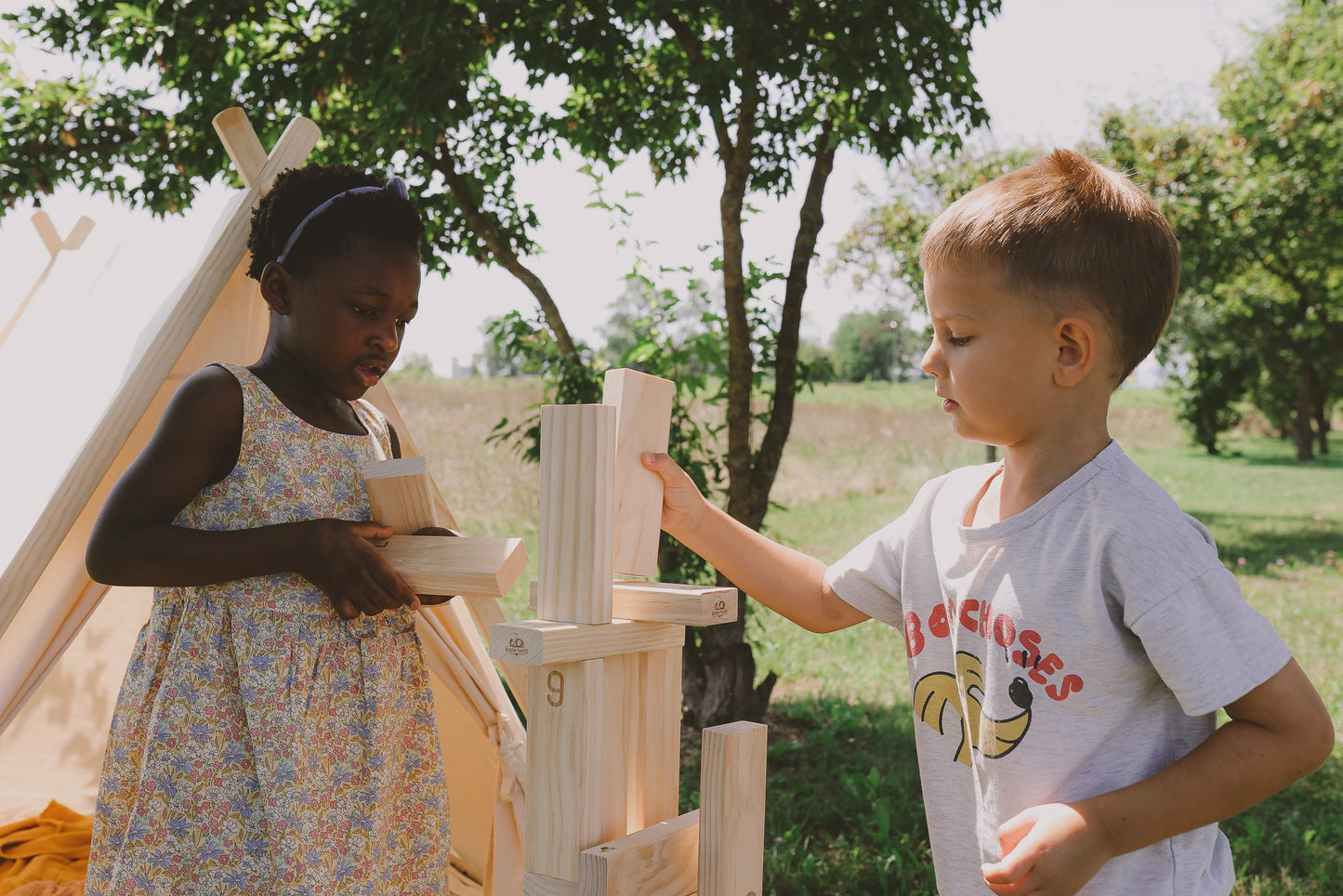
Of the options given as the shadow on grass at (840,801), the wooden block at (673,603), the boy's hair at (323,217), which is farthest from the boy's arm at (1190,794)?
the shadow on grass at (840,801)

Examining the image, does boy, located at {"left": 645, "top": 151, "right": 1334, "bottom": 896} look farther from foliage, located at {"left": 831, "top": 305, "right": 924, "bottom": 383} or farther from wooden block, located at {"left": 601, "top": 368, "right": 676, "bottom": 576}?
foliage, located at {"left": 831, "top": 305, "right": 924, "bottom": 383}

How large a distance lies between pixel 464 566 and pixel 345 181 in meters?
0.95

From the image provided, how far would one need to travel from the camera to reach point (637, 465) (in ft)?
5.59

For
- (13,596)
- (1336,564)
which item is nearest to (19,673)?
(13,596)

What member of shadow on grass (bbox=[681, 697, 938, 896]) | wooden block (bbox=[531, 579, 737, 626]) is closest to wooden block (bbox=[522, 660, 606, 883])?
wooden block (bbox=[531, 579, 737, 626])

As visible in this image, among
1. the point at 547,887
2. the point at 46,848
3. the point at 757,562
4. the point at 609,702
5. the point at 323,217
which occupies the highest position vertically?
the point at 323,217

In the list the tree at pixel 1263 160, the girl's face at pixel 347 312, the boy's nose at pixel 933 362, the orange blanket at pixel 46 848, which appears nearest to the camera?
the boy's nose at pixel 933 362

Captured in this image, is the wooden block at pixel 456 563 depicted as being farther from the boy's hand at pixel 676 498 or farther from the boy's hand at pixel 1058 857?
the boy's hand at pixel 1058 857

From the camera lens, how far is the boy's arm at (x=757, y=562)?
1854mm

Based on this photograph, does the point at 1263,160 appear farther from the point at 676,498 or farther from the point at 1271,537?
the point at 676,498

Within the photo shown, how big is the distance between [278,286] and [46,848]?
2.62 meters

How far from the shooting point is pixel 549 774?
5.01ft

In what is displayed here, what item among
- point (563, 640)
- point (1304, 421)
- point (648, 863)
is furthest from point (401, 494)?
point (1304, 421)

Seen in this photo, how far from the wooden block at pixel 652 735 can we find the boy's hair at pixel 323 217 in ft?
3.03
